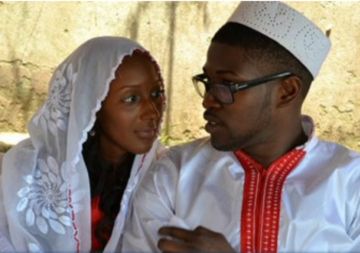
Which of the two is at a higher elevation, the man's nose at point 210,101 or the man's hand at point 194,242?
the man's nose at point 210,101

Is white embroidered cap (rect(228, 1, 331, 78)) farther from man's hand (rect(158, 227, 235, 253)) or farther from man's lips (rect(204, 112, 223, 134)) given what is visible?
man's hand (rect(158, 227, 235, 253))

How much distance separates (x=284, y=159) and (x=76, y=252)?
99cm

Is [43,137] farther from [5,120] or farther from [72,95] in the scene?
[5,120]

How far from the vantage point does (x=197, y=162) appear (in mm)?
2393

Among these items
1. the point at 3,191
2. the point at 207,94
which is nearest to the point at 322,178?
the point at 207,94

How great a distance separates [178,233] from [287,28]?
0.93 meters

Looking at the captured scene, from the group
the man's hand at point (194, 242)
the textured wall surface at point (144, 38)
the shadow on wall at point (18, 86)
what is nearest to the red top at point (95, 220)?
the man's hand at point (194, 242)

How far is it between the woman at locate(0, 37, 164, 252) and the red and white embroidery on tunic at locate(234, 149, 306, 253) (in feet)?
1.60

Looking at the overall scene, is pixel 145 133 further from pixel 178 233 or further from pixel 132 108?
pixel 178 233

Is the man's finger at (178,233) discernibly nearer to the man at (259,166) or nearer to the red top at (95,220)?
the man at (259,166)

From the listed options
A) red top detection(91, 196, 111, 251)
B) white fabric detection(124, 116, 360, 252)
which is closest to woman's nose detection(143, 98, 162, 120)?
white fabric detection(124, 116, 360, 252)

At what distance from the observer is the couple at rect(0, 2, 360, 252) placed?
85.5 inches

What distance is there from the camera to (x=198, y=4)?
199 inches

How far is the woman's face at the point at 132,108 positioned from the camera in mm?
2410
